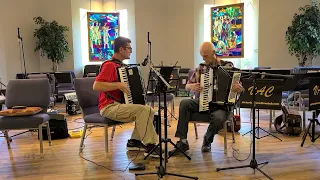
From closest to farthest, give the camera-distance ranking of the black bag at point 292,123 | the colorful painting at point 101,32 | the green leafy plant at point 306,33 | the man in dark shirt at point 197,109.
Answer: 1. the man in dark shirt at point 197,109
2. the black bag at point 292,123
3. the green leafy plant at point 306,33
4. the colorful painting at point 101,32

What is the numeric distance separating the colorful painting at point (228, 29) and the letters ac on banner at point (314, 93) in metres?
5.12

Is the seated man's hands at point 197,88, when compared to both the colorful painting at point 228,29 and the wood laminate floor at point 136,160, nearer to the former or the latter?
the wood laminate floor at point 136,160

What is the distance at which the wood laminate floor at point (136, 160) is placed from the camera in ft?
A: 9.49

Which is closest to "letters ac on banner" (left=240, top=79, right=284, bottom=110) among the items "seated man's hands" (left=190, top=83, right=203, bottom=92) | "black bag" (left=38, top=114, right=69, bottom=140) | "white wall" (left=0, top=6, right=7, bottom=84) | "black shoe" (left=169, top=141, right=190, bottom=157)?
"seated man's hands" (left=190, top=83, right=203, bottom=92)

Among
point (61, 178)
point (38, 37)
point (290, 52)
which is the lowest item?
point (61, 178)

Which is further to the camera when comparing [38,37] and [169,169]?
[38,37]

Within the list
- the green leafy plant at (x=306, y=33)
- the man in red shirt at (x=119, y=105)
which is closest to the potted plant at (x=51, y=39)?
the man in red shirt at (x=119, y=105)

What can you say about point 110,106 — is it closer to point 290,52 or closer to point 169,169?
point 169,169

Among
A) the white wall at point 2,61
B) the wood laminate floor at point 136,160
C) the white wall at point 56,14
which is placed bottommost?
the wood laminate floor at point 136,160

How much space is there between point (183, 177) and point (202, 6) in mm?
6738

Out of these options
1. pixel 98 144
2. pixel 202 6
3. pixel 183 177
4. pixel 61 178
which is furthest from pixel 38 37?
pixel 183 177

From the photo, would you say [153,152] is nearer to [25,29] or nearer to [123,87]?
[123,87]

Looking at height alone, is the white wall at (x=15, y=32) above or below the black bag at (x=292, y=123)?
above

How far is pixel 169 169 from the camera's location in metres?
A: 3.02
